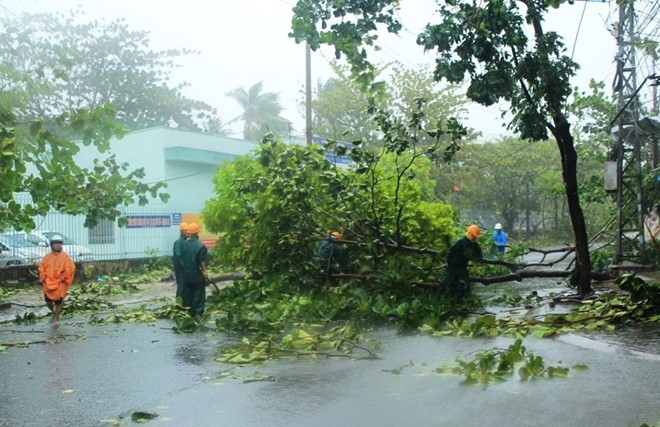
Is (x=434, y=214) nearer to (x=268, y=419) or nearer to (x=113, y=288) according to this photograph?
(x=268, y=419)

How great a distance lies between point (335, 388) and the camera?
642cm

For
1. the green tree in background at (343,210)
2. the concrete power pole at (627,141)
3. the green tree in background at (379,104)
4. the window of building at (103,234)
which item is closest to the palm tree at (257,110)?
the green tree in background at (379,104)

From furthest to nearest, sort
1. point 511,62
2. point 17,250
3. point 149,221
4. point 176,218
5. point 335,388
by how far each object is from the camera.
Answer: point 176,218 → point 149,221 → point 17,250 → point 511,62 → point 335,388

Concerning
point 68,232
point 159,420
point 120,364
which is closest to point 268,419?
point 159,420

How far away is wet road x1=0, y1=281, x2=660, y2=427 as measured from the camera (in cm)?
537

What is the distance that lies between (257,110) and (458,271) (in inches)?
1536

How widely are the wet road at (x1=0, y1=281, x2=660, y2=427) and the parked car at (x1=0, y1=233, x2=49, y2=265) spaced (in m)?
11.9

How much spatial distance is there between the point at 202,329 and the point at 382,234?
326 centimetres

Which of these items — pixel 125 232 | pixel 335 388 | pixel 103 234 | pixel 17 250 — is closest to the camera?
pixel 335 388

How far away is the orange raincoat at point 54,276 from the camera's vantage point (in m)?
12.1

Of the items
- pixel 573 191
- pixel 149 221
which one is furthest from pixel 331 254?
pixel 149 221

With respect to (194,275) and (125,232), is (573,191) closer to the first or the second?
(194,275)

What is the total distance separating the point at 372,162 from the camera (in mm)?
11328

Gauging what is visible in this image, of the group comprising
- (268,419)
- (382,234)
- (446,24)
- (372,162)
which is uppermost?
(446,24)
